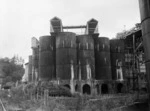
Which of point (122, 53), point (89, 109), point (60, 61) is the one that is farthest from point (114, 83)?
point (89, 109)

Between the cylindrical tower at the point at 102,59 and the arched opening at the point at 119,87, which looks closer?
the cylindrical tower at the point at 102,59

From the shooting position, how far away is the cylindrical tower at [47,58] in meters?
32.2

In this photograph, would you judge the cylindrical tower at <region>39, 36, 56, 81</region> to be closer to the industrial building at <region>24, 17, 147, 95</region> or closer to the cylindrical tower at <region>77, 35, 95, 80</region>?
the industrial building at <region>24, 17, 147, 95</region>

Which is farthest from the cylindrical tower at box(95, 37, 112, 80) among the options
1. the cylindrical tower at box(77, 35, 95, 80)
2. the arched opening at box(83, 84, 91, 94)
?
the arched opening at box(83, 84, 91, 94)

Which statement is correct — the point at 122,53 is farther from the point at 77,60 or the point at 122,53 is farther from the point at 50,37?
the point at 50,37

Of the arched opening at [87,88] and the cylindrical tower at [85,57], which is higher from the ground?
the cylindrical tower at [85,57]

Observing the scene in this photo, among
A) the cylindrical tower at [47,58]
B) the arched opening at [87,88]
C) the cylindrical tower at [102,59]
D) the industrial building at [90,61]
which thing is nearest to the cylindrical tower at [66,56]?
the industrial building at [90,61]

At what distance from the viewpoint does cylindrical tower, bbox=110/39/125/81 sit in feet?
114

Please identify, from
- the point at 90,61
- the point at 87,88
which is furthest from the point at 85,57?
the point at 87,88

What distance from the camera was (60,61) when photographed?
30812 millimetres

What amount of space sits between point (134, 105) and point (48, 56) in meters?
20.1

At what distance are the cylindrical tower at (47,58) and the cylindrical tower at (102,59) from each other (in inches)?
326

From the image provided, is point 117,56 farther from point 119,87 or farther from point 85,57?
point 85,57

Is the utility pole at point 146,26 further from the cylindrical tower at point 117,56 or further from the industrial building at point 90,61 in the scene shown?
the cylindrical tower at point 117,56
